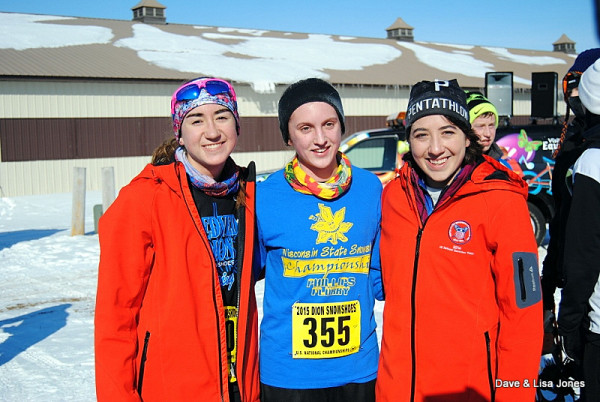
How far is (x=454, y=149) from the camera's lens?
2510 millimetres

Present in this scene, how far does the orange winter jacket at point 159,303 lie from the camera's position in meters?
2.19

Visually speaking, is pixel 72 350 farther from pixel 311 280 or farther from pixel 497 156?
pixel 497 156

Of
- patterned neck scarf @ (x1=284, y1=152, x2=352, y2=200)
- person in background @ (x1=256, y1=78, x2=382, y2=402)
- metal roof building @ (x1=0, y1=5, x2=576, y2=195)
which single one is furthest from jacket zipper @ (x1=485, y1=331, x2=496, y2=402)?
metal roof building @ (x1=0, y1=5, x2=576, y2=195)

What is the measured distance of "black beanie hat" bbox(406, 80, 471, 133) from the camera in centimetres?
253

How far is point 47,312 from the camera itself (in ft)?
20.3

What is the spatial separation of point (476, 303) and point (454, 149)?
26.3 inches

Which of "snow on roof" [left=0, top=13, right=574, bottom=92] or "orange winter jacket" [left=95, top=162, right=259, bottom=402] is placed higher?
"snow on roof" [left=0, top=13, right=574, bottom=92]

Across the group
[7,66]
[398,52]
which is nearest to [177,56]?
[7,66]

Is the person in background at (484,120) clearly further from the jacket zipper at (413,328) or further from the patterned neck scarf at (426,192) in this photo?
the jacket zipper at (413,328)

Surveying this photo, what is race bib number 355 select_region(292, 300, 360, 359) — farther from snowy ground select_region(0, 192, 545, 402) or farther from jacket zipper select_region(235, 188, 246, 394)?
snowy ground select_region(0, 192, 545, 402)

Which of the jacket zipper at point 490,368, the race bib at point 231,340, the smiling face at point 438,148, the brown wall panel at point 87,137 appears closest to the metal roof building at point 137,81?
the brown wall panel at point 87,137

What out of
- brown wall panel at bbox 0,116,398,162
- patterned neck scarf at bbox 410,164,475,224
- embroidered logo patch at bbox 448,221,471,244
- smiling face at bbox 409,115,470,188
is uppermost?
brown wall panel at bbox 0,116,398,162

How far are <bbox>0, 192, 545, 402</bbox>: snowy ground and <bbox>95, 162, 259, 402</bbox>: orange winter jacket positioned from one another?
6.94 feet

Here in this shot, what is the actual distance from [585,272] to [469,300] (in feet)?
1.85
